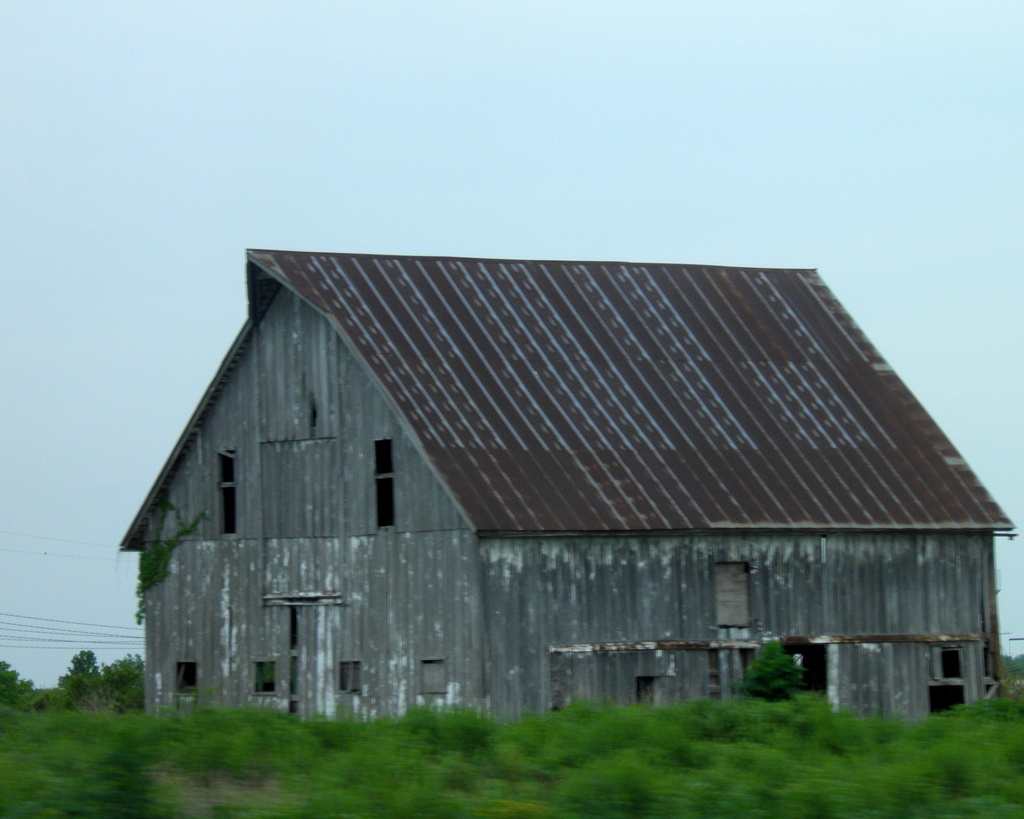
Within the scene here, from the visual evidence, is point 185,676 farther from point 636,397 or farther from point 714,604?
point 714,604

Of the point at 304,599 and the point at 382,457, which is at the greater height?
the point at 382,457

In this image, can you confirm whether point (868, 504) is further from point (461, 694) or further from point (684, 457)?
point (461, 694)

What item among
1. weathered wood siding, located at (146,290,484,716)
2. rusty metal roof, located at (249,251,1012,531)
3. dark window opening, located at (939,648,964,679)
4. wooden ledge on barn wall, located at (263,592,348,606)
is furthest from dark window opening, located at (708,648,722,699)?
wooden ledge on barn wall, located at (263,592,348,606)

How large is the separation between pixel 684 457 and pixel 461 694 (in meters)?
5.40

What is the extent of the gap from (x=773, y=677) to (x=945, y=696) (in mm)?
4126

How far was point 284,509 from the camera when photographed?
2466cm

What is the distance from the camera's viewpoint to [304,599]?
24.2 metres

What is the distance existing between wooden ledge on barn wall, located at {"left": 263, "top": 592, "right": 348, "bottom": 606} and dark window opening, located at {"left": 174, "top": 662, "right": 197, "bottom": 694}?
220 centimetres

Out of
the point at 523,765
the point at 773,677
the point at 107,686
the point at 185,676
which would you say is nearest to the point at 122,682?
the point at 107,686

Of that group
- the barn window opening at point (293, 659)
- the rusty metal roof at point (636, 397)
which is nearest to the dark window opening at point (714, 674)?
the rusty metal roof at point (636, 397)

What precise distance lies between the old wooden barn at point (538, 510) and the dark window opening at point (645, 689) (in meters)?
0.04

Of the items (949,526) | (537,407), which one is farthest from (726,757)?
(949,526)

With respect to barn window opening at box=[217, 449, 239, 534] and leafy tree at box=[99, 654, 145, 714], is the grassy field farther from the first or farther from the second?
leafy tree at box=[99, 654, 145, 714]

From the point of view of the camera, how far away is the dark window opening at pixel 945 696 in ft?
82.8
